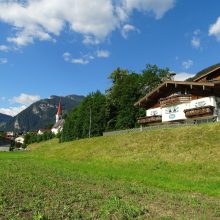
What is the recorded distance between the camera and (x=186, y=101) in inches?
2295

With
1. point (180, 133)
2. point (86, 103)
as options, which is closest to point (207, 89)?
point (180, 133)

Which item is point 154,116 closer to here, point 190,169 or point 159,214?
point 190,169

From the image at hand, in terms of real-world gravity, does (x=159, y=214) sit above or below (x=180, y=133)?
below

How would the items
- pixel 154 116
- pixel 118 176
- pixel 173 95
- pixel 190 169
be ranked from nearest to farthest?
pixel 118 176
pixel 190 169
pixel 173 95
pixel 154 116

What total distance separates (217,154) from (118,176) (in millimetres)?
9914

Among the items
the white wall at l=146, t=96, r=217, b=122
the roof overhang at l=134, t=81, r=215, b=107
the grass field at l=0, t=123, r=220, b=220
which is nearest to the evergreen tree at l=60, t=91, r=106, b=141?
the roof overhang at l=134, t=81, r=215, b=107

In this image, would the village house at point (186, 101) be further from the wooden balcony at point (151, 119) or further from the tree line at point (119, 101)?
the tree line at point (119, 101)

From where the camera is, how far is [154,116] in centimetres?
6538

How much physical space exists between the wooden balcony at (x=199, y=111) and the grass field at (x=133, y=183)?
8547mm

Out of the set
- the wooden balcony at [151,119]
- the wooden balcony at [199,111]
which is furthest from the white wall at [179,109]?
the wooden balcony at [199,111]

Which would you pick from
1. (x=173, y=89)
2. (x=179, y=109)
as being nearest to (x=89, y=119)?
(x=173, y=89)

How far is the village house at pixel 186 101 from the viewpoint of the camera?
53500mm

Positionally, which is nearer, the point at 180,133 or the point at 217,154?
the point at 217,154

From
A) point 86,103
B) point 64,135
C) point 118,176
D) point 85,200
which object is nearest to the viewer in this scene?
point 85,200
